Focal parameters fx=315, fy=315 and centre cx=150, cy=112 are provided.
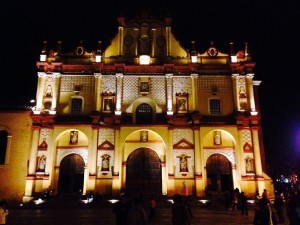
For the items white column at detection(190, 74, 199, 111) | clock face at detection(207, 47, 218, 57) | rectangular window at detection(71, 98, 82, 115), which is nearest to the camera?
white column at detection(190, 74, 199, 111)

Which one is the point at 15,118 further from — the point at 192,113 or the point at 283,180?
the point at 283,180

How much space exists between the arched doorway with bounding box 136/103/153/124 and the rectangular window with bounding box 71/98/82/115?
5.88 metres

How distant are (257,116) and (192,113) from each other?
6.36 m

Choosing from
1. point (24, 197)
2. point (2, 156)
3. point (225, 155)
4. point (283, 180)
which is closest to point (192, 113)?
point (225, 155)

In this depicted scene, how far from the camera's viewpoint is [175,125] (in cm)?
3083

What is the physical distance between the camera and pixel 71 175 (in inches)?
1196

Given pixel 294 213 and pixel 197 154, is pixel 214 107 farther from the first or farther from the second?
pixel 294 213

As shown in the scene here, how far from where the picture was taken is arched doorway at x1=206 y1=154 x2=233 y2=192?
1195 inches

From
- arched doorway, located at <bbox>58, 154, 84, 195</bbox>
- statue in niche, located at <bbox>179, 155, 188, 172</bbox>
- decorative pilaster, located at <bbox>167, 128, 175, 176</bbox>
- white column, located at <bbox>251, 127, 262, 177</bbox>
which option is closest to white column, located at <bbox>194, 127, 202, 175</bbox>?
statue in niche, located at <bbox>179, 155, 188, 172</bbox>

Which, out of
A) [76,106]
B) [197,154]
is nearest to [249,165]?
[197,154]

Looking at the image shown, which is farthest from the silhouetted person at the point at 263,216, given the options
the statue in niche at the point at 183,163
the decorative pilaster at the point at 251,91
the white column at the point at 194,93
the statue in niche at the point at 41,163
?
the statue in niche at the point at 41,163

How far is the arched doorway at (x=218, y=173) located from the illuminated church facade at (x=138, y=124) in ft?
0.31

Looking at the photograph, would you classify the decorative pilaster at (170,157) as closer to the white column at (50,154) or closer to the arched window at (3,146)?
the white column at (50,154)

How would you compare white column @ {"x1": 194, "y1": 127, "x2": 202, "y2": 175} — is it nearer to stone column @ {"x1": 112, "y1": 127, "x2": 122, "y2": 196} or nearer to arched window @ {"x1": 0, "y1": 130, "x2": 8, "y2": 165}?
stone column @ {"x1": 112, "y1": 127, "x2": 122, "y2": 196}
